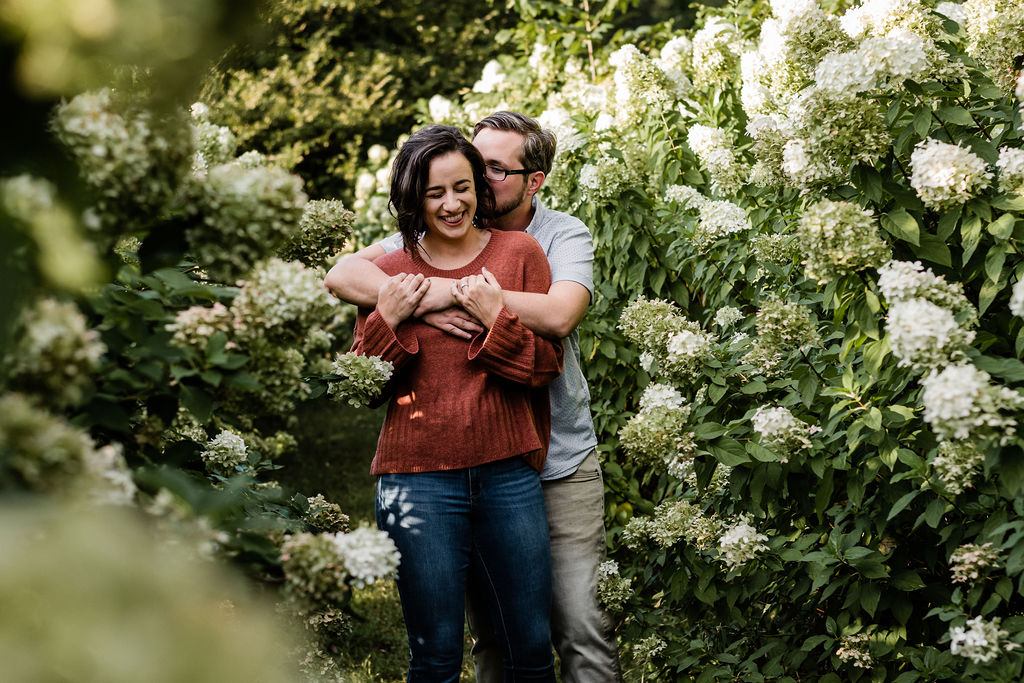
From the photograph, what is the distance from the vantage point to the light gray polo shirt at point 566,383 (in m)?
3.05

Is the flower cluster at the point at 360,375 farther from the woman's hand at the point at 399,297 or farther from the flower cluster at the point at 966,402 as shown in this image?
the flower cluster at the point at 966,402

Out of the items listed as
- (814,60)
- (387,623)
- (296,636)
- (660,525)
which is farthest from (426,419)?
(387,623)

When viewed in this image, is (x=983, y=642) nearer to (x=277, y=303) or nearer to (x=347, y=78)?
(x=277, y=303)

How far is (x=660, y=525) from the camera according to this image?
3188 millimetres

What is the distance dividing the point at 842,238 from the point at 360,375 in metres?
1.32

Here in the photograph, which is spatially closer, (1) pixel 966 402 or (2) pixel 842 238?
(1) pixel 966 402

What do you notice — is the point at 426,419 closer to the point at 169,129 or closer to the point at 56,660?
the point at 169,129

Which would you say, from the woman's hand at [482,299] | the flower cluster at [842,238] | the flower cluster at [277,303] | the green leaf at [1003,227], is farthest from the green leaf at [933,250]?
the flower cluster at [277,303]

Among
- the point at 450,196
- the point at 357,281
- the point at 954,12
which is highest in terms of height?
the point at 954,12

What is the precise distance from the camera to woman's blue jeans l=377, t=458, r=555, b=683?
2.60 metres

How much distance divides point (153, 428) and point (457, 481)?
3.72ft

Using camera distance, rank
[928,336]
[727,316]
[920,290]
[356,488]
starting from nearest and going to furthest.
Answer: [928,336] → [920,290] → [727,316] → [356,488]

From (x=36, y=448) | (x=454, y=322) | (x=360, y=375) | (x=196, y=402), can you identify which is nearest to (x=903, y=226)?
(x=454, y=322)

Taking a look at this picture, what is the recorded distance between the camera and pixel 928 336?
6.46 ft
